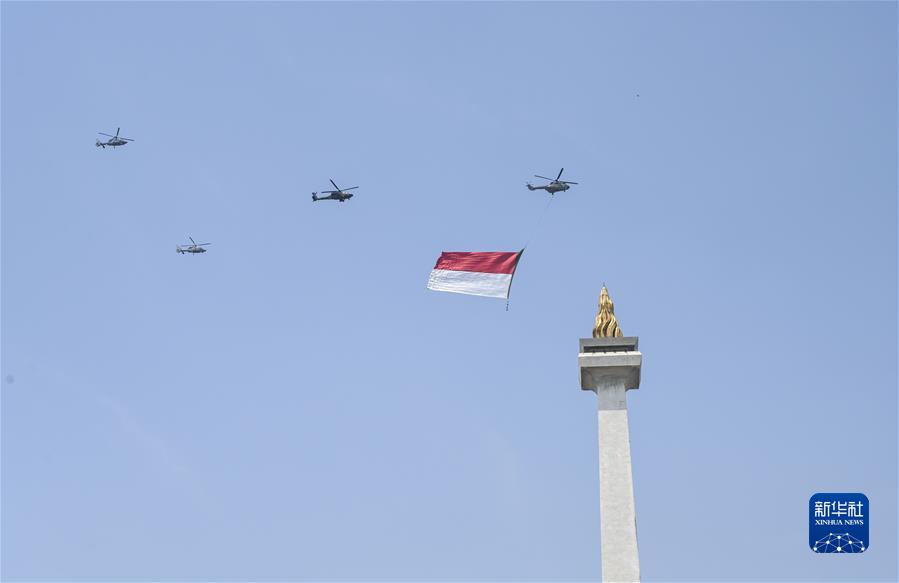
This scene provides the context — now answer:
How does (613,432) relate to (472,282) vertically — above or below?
below

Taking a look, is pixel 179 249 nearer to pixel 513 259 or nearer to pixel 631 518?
pixel 513 259

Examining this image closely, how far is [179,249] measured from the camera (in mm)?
89250

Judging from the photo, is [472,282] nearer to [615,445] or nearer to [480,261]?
[480,261]

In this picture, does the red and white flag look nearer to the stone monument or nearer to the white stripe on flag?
the white stripe on flag

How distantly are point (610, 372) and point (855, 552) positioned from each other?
9851mm

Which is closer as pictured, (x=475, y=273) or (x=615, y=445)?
(x=615, y=445)

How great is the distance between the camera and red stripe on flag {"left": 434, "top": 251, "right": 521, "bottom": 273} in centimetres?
4550

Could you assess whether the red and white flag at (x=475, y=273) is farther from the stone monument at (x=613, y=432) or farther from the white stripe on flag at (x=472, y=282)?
the stone monument at (x=613, y=432)

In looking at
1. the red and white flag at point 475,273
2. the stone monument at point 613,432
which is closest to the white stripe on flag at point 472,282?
the red and white flag at point 475,273

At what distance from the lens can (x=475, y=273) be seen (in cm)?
4578

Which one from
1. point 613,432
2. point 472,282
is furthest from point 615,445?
point 472,282

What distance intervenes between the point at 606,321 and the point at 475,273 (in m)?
5.48

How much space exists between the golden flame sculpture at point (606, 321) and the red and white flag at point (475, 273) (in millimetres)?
3645

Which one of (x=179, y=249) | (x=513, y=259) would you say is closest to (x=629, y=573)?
(x=513, y=259)
